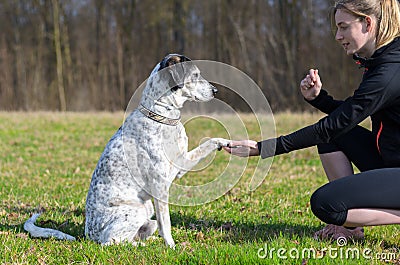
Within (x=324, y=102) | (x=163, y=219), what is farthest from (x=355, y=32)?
(x=163, y=219)

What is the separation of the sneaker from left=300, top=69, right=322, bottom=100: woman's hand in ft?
3.95

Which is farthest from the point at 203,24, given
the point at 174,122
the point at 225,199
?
the point at 174,122

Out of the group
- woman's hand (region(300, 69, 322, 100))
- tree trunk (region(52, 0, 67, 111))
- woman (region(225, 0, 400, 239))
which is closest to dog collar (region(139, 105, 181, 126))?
woman (region(225, 0, 400, 239))

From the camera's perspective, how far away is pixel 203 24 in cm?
2844

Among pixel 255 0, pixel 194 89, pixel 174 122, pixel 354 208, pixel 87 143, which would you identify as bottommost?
pixel 87 143

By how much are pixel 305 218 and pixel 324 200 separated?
1517 mm

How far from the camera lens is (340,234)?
4.29 meters

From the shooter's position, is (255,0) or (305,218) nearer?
(305,218)

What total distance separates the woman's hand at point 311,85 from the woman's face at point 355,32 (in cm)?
41

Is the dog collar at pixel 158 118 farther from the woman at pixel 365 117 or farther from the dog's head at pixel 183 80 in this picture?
the woman at pixel 365 117

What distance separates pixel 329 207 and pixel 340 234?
0.64 metres

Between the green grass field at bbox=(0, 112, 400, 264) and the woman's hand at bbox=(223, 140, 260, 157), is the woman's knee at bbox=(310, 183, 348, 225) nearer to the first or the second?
the green grass field at bbox=(0, 112, 400, 264)

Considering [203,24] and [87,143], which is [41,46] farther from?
[87,143]

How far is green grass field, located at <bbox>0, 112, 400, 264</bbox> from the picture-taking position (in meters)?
3.68
